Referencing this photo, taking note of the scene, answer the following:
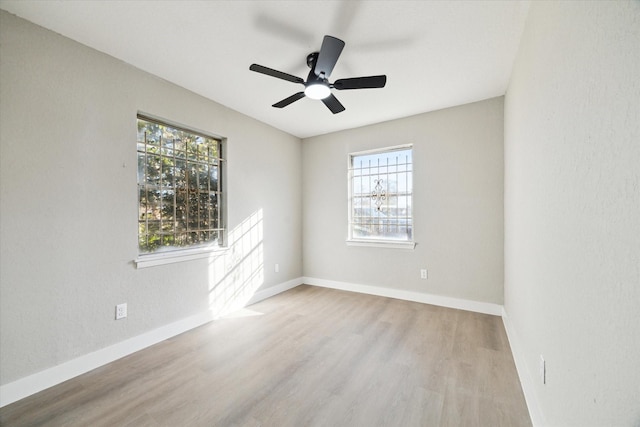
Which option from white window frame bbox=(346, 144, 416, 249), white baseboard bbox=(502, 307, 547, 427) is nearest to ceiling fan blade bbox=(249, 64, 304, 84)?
white window frame bbox=(346, 144, 416, 249)

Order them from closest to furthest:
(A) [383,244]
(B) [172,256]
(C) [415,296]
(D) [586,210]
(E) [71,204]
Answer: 1. (D) [586,210]
2. (E) [71,204]
3. (B) [172,256]
4. (C) [415,296]
5. (A) [383,244]

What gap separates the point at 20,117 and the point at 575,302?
3.28m

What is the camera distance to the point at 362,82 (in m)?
2.07

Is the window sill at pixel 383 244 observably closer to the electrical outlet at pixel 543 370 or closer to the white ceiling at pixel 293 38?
the white ceiling at pixel 293 38

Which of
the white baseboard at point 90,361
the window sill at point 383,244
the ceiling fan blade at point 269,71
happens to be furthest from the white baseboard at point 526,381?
the white baseboard at point 90,361

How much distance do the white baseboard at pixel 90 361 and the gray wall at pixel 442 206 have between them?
7.38 feet

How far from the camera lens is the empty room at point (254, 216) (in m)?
0.91

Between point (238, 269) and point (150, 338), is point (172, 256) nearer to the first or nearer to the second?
point (150, 338)

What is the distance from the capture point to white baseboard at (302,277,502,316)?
10.3 ft

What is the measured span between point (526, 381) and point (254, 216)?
3.20 meters

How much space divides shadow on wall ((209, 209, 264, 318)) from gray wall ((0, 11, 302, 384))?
24 centimetres

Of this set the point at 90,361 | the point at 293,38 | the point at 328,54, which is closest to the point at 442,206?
Result: the point at 328,54

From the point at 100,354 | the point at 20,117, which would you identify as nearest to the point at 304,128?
the point at 20,117

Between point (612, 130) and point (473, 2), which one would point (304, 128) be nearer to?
point (473, 2)
